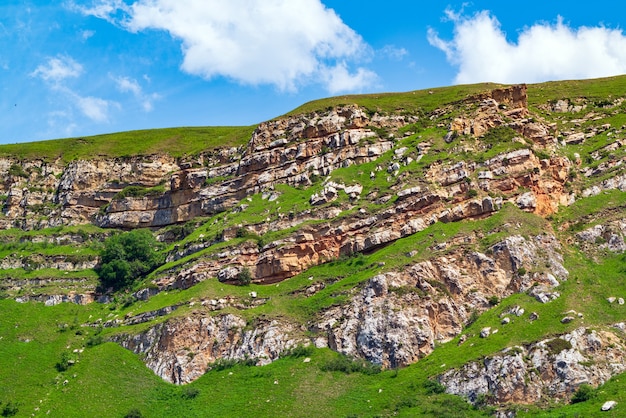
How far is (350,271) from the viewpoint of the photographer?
86.1 meters

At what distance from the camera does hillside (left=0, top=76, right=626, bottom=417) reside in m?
67.4

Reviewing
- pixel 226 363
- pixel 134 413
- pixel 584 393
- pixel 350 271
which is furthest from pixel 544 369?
pixel 134 413

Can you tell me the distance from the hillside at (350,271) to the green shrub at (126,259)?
62 centimetres

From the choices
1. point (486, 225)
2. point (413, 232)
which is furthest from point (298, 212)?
point (486, 225)

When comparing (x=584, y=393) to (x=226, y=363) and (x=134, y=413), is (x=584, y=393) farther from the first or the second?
(x=134, y=413)

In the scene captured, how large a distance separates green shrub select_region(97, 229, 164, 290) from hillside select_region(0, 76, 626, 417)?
2.05 feet

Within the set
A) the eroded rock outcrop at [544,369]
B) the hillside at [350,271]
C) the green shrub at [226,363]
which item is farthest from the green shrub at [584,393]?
the green shrub at [226,363]

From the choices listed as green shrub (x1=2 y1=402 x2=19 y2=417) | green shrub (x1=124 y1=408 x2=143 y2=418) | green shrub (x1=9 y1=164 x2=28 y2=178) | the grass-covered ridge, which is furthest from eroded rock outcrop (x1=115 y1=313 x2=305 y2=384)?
green shrub (x1=9 y1=164 x2=28 y2=178)

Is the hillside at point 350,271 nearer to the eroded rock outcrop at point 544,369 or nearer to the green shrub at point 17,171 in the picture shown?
the eroded rock outcrop at point 544,369

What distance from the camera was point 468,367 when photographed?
6581 cm

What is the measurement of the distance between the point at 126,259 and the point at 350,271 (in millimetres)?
39868

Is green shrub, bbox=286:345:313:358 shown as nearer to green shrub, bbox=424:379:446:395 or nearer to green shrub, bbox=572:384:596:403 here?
green shrub, bbox=424:379:446:395

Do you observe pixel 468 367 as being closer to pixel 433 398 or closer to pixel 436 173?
pixel 433 398

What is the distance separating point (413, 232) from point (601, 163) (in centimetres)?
3115
